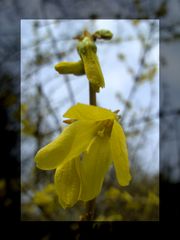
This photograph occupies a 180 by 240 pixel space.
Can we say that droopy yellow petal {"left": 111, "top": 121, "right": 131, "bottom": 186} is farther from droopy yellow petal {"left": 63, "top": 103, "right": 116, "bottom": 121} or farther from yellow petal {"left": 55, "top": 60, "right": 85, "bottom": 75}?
yellow petal {"left": 55, "top": 60, "right": 85, "bottom": 75}

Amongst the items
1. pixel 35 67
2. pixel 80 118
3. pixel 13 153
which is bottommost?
pixel 13 153

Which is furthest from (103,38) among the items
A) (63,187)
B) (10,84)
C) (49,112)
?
(10,84)

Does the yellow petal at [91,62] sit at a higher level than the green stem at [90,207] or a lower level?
higher

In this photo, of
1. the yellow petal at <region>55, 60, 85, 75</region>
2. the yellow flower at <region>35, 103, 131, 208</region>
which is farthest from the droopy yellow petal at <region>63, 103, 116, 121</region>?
the yellow petal at <region>55, 60, 85, 75</region>

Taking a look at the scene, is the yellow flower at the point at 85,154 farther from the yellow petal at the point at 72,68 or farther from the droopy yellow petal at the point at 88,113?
the yellow petal at the point at 72,68

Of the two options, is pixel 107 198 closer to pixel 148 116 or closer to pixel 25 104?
pixel 148 116

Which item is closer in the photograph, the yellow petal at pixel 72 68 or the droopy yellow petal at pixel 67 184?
the droopy yellow petal at pixel 67 184

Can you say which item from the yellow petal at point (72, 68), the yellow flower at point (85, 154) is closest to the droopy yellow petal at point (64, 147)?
the yellow flower at point (85, 154)
